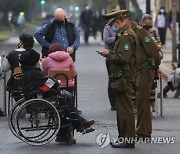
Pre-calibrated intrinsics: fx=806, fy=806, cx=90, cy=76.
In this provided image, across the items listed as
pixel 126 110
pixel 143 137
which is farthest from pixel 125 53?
pixel 143 137

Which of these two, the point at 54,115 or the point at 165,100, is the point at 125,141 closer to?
the point at 54,115

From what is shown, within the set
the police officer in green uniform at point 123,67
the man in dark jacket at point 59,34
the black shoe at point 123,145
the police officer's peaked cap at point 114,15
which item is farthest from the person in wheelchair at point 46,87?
the man in dark jacket at point 59,34

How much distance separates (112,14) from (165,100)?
6.91 metres

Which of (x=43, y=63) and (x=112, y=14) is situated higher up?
(x=112, y=14)

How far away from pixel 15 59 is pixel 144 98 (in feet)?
10.7

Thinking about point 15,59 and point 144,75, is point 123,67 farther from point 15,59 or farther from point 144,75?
point 15,59

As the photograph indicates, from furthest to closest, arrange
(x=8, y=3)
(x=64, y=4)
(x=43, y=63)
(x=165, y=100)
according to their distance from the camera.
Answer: (x=64, y=4)
(x=8, y=3)
(x=165, y=100)
(x=43, y=63)

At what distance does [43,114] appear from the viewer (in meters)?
11.1

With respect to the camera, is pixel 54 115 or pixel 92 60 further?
pixel 92 60

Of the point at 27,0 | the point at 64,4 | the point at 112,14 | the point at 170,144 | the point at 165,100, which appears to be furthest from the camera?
the point at 64,4

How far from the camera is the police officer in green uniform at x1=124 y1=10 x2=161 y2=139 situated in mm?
11070

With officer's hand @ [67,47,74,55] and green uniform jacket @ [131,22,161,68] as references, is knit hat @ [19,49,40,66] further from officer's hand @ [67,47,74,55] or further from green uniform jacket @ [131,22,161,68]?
officer's hand @ [67,47,74,55]

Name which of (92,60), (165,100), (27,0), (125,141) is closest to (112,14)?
(125,141)

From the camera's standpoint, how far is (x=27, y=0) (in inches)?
2840
